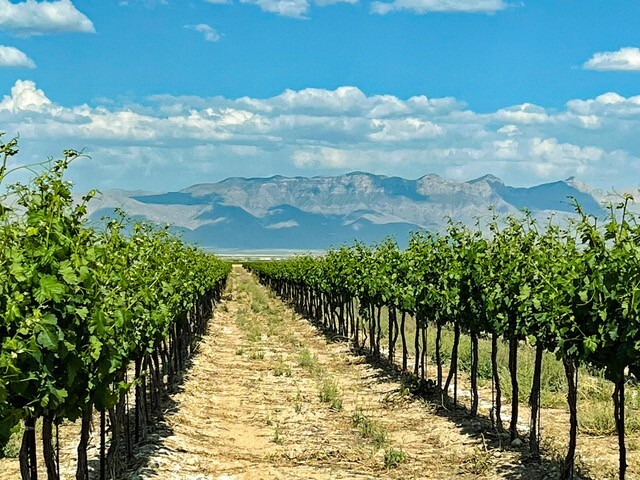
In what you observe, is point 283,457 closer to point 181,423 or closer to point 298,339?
point 181,423

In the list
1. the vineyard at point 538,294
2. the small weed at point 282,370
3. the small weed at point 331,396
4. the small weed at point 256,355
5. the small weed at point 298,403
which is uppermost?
the vineyard at point 538,294

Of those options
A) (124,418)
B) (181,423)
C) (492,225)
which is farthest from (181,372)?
(492,225)

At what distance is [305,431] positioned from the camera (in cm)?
1311

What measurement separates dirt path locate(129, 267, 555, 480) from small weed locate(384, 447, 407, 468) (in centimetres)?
2

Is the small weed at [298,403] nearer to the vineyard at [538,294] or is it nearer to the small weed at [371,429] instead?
the small weed at [371,429]

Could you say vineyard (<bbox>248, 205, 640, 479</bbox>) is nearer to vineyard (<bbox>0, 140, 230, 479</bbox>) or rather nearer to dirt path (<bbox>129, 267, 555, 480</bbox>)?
dirt path (<bbox>129, 267, 555, 480</bbox>)

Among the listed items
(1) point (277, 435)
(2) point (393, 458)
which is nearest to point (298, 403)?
(1) point (277, 435)

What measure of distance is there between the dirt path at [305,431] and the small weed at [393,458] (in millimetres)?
16

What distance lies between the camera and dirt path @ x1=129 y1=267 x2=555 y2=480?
418 inches

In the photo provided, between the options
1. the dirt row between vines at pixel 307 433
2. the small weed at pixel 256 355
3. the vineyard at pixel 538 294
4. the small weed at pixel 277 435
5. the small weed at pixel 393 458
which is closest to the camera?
the vineyard at pixel 538 294

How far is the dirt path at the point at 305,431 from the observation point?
34.8 ft

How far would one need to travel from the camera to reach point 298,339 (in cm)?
2752

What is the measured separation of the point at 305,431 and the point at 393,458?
2.54 m

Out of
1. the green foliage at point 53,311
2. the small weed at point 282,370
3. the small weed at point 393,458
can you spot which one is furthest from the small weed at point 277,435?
the small weed at point 282,370
